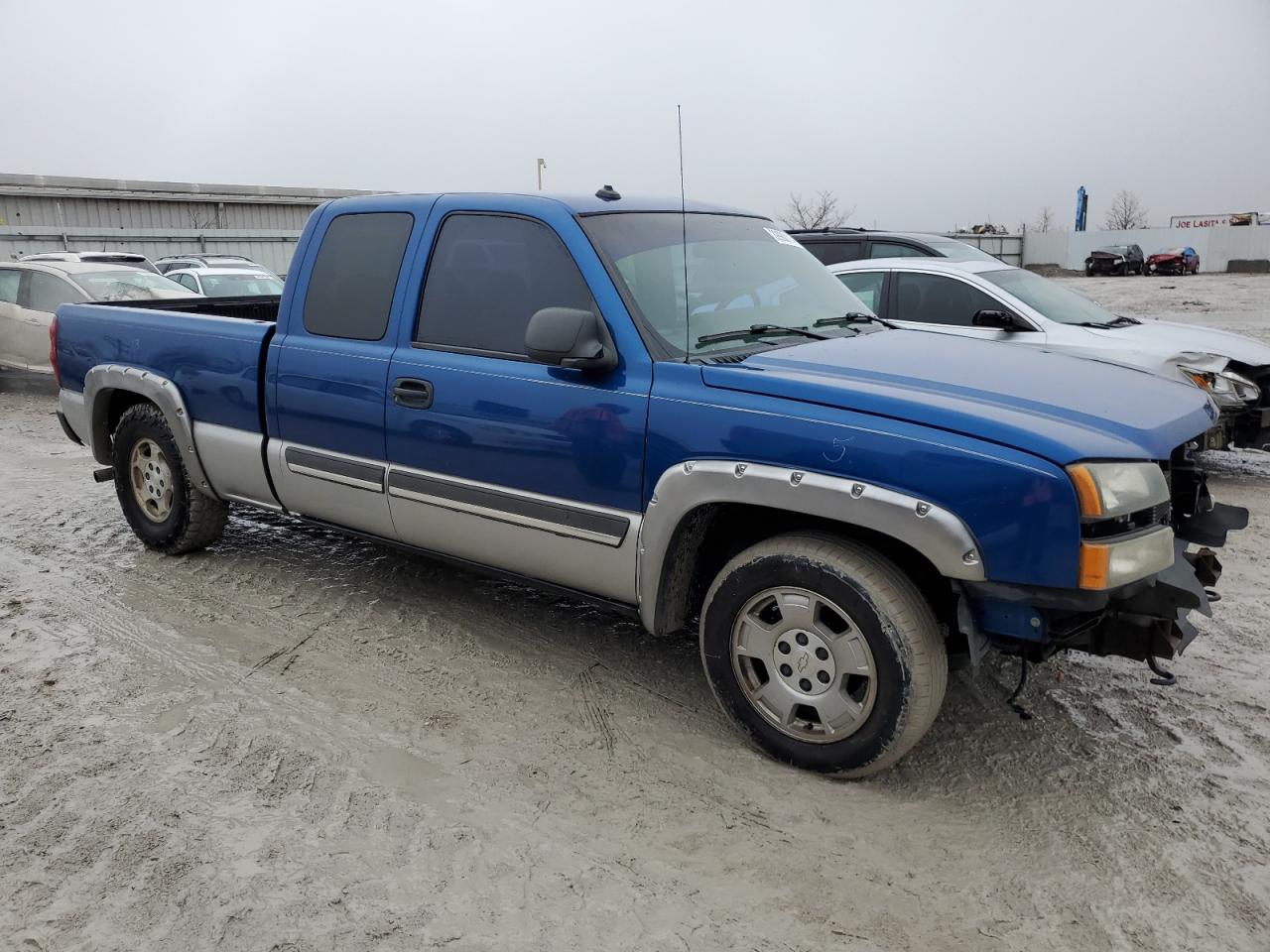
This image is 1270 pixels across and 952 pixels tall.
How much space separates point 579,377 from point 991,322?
446cm

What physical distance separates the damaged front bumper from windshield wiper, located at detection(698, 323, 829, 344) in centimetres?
129

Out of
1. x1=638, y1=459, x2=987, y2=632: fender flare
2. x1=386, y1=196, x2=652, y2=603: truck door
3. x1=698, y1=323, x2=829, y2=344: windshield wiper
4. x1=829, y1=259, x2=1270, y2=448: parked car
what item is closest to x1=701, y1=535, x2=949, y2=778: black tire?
x1=638, y1=459, x2=987, y2=632: fender flare

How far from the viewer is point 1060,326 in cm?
707

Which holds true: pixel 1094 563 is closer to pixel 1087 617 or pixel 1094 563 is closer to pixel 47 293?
pixel 1087 617

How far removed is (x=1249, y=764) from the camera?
333 cm

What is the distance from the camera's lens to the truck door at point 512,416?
3.58m

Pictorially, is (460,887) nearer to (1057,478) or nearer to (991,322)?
(1057,478)

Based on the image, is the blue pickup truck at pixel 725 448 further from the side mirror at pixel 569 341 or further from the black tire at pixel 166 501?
the black tire at pixel 166 501

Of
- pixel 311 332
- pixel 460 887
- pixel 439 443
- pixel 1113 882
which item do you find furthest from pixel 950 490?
pixel 311 332

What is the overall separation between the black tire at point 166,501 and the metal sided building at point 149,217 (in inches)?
930

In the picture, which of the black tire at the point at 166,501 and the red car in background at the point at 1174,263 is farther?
the red car in background at the point at 1174,263

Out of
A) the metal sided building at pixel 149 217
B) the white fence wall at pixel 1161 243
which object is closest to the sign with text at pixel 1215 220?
the white fence wall at pixel 1161 243

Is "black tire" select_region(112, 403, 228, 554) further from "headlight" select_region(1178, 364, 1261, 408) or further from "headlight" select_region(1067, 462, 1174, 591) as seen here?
"headlight" select_region(1178, 364, 1261, 408)

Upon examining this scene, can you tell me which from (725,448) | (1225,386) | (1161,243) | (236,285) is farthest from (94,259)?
(1161,243)
